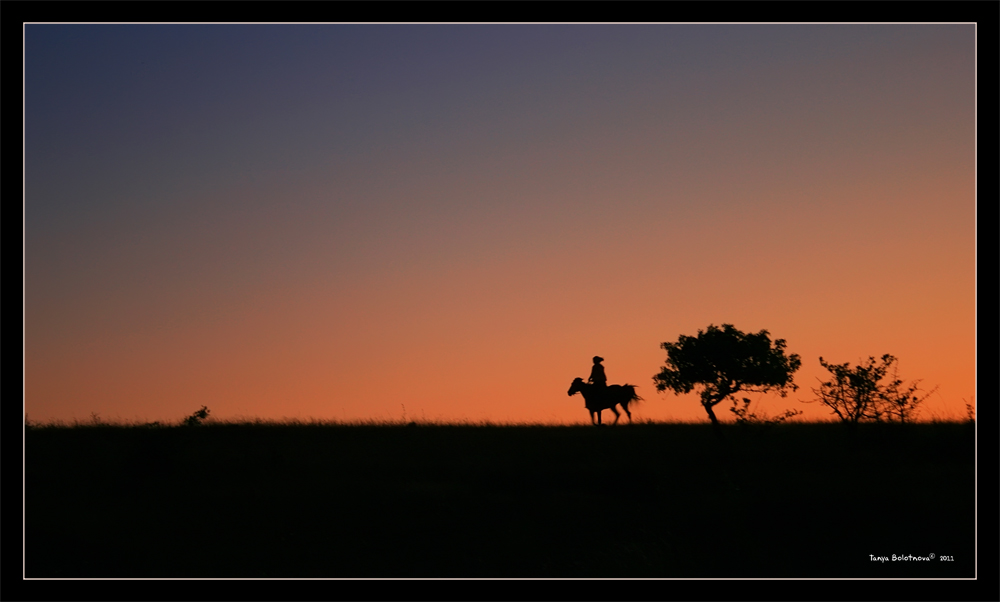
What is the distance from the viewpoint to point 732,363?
27.0 m

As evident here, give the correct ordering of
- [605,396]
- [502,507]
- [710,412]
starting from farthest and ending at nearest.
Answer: [605,396] → [710,412] → [502,507]

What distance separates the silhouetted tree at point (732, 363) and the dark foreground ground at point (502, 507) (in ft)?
16.5

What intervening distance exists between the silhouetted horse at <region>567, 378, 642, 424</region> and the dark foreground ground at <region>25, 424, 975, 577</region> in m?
5.81

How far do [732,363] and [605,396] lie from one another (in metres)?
4.83

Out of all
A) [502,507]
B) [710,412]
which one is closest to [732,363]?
[710,412]

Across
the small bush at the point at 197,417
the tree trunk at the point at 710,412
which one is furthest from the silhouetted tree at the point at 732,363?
the small bush at the point at 197,417

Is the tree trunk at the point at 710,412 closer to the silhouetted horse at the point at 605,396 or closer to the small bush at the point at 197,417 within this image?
the silhouetted horse at the point at 605,396

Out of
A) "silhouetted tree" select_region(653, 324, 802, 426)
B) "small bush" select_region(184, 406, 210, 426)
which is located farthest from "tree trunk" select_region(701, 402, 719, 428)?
"small bush" select_region(184, 406, 210, 426)

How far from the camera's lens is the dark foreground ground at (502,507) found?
15.3 m

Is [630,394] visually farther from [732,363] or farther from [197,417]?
[197,417]

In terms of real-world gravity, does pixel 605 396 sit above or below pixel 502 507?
above

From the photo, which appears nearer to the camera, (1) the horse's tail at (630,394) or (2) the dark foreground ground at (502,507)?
(2) the dark foreground ground at (502,507)

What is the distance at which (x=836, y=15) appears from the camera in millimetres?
12039

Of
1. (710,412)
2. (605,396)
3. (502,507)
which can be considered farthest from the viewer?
(605,396)
